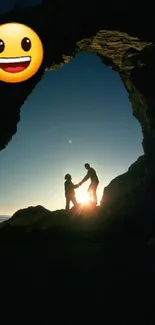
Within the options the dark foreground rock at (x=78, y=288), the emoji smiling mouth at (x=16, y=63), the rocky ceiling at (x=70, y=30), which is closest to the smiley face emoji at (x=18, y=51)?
the emoji smiling mouth at (x=16, y=63)

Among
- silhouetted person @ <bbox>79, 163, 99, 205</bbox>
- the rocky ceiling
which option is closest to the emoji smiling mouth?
the rocky ceiling

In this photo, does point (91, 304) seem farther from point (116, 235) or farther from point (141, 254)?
point (116, 235)

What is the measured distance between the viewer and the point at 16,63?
9.98 m

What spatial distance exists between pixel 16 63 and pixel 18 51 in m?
0.39

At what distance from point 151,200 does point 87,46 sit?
41.4 ft

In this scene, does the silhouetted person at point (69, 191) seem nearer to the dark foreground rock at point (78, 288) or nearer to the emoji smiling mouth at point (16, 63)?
the dark foreground rock at point (78, 288)

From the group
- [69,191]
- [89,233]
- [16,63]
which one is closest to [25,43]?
[16,63]

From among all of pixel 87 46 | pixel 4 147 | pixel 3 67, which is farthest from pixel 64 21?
pixel 3 67

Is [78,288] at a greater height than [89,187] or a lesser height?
lesser

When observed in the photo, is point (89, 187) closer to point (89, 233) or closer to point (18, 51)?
point (89, 233)

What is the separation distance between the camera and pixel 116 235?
61.0 feet

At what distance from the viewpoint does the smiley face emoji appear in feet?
31.3

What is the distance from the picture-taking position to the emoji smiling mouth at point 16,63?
32.3 feet

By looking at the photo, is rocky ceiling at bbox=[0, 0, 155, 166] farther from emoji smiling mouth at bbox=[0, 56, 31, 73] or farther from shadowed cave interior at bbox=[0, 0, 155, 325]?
emoji smiling mouth at bbox=[0, 56, 31, 73]
